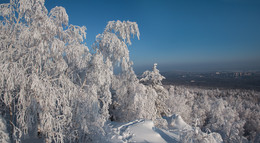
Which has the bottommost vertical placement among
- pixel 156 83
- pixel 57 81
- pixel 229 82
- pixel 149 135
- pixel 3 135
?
pixel 229 82

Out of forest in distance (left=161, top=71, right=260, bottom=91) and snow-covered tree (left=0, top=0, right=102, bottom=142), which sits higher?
snow-covered tree (left=0, top=0, right=102, bottom=142)

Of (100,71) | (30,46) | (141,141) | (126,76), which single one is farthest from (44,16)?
(126,76)

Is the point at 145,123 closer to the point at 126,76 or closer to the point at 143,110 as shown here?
the point at 143,110

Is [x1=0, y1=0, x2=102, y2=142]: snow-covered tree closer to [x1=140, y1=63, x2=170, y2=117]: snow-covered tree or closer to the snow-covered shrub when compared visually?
the snow-covered shrub

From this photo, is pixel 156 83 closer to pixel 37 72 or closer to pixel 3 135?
pixel 37 72

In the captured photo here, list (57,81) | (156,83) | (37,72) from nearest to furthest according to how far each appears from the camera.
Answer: (37,72), (57,81), (156,83)

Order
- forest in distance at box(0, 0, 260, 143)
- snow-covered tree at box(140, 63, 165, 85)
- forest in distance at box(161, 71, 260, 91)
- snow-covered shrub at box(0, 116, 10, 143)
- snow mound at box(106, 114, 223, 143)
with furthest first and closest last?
forest in distance at box(161, 71, 260, 91) → snow-covered tree at box(140, 63, 165, 85) → snow mound at box(106, 114, 223, 143) → forest in distance at box(0, 0, 260, 143) → snow-covered shrub at box(0, 116, 10, 143)

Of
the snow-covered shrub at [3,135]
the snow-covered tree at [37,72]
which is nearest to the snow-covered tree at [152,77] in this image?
the snow-covered tree at [37,72]

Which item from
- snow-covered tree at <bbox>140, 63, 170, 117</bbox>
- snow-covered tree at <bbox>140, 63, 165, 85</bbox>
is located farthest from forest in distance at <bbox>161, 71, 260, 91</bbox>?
snow-covered tree at <bbox>140, 63, 165, 85</bbox>

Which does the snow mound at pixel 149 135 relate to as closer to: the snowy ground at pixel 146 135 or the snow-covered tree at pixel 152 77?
the snowy ground at pixel 146 135

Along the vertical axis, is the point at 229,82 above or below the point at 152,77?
below

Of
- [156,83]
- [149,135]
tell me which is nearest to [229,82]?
[156,83]

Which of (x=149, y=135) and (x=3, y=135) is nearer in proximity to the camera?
(x=3, y=135)

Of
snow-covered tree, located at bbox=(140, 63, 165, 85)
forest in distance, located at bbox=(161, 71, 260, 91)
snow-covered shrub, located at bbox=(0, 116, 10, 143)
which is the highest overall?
snow-covered tree, located at bbox=(140, 63, 165, 85)
